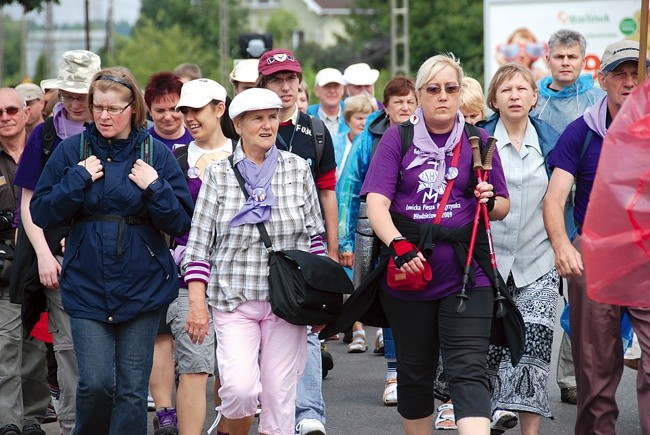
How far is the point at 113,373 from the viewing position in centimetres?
621

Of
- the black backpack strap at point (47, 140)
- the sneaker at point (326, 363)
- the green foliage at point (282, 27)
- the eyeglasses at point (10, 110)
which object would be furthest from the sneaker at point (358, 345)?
the green foliage at point (282, 27)

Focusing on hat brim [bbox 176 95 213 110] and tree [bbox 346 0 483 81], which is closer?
hat brim [bbox 176 95 213 110]

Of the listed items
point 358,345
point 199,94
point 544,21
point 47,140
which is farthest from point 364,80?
point 544,21

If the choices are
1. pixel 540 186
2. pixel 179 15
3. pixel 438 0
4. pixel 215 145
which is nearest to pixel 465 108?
pixel 540 186

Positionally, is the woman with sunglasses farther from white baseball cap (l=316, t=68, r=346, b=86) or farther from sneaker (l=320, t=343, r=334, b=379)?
white baseball cap (l=316, t=68, r=346, b=86)

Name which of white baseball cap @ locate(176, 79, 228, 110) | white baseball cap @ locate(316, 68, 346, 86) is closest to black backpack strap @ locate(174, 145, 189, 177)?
white baseball cap @ locate(176, 79, 228, 110)

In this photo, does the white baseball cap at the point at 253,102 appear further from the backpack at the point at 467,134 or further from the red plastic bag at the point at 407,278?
the red plastic bag at the point at 407,278

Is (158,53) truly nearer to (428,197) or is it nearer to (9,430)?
(9,430)

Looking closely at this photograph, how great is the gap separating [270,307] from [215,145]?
1.40 meters

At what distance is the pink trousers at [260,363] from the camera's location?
623cm

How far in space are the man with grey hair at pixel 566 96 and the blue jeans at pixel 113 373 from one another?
11.4 ft

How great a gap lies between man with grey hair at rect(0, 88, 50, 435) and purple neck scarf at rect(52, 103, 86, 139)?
647mm

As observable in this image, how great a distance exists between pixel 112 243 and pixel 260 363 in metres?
0.98

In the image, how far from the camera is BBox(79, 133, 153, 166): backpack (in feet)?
20.5
